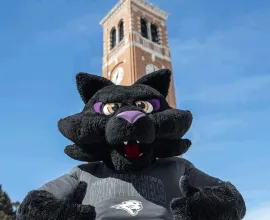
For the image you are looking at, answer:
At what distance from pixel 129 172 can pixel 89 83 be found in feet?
2.20

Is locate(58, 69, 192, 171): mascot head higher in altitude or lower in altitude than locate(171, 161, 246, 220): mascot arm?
A: higher

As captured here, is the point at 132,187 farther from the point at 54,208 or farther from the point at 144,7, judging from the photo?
the point at 144,7

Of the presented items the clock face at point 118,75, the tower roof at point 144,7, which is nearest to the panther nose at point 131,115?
the clock face at point 118,75

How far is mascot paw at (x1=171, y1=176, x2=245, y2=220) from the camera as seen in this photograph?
61.2 inches

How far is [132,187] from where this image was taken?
1883 millimetres

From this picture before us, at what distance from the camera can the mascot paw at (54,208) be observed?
1546 millimetres

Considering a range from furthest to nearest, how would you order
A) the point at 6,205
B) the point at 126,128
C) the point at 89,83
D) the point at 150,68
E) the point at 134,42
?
the point at 134,42
the point at 150,68
the point at 6,205
the point at 89,83
the point at 126,128

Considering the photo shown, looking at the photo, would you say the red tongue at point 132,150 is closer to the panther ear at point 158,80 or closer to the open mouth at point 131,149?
the open mouth at point 131,149

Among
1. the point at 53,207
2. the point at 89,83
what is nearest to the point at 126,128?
the point at 53,207

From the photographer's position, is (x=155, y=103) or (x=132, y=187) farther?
(x=155, y=103)

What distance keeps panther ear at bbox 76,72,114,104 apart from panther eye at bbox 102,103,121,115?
30 cm

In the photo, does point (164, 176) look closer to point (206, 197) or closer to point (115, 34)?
point (206, 197)

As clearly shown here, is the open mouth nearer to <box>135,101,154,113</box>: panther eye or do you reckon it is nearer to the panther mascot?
the panther mascot

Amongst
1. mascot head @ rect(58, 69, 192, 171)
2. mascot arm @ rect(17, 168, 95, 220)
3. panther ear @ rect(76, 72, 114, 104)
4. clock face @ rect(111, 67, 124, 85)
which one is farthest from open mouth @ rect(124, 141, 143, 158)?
clock face @ rect(111, 67, 124, 85)
